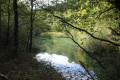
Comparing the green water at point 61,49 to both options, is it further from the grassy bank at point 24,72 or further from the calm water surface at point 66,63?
the grassy bank at point 24,72

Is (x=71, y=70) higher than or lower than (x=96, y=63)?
lower

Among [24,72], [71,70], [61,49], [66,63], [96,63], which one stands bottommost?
[61,49]

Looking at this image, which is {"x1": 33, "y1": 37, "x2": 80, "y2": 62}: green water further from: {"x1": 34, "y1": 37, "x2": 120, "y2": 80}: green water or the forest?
the forest

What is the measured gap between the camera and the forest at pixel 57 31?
13.2 feet

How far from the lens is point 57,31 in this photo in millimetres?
5445

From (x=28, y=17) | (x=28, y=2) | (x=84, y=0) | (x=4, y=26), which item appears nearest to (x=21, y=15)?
(x=28, y=17)

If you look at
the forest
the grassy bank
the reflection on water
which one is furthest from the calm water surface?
the grassy bank

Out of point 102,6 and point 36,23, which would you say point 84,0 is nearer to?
point 102,6

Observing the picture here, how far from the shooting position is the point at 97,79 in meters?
7.49

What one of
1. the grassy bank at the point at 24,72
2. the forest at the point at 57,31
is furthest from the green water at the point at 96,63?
the grassy bank at the point at 24,72

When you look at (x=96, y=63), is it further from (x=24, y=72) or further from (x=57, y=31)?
(x=24, y=72)

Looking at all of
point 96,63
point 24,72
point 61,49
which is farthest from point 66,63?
point 61,49

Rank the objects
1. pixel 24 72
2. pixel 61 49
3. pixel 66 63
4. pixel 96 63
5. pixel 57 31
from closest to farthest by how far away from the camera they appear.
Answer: pixel 57 31, pixel 24 72, pixel 96 63, pixel 66 63, pixel 61 49

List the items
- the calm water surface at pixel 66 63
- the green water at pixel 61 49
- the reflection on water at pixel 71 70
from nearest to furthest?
the reflection on water at pixel 71 70
the calm water surface at pixel 66 63
the green water at pixel 61 49
